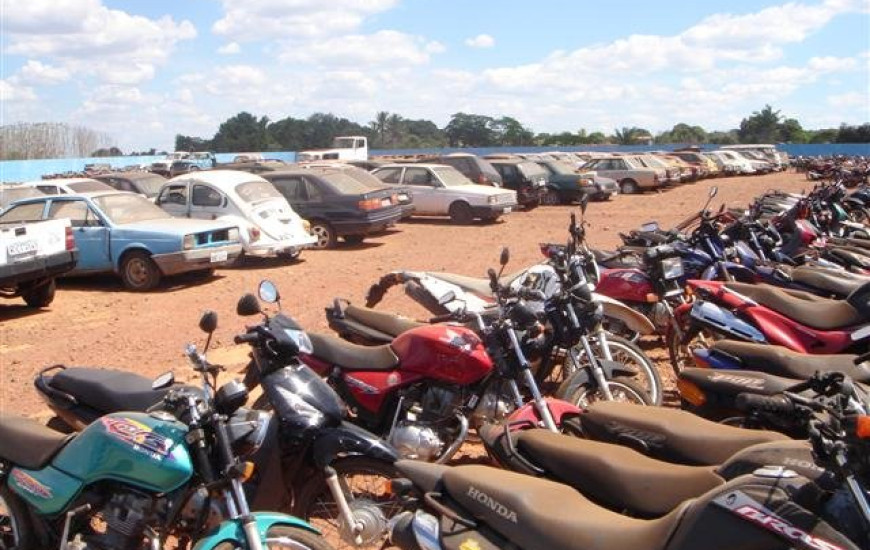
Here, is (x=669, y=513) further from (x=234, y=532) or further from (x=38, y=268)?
(x=38, y=268)

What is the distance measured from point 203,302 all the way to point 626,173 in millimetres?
22146

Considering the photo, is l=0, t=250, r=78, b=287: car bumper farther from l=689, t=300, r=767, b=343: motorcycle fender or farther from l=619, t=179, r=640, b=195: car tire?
l=619, t=179, r=640, b=195: car tire

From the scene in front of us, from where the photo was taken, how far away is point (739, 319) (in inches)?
218

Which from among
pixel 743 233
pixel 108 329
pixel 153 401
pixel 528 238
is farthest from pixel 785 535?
pixel 528 238

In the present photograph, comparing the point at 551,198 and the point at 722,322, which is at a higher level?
the point at 551,198

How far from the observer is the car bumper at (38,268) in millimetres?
9305

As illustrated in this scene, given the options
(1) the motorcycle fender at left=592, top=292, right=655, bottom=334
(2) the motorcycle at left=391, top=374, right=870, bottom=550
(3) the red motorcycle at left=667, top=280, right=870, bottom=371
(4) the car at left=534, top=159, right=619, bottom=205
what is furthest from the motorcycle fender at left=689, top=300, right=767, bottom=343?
(4) the car at left=534, top=159, right=619, bottom=205

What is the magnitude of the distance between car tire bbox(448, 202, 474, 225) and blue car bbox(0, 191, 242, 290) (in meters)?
8.33

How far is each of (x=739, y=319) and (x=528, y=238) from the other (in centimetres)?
1143

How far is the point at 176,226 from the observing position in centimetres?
1157

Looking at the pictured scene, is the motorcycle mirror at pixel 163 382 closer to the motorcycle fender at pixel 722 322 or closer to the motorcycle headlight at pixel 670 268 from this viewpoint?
the motorcycle fender at pixel 722 322

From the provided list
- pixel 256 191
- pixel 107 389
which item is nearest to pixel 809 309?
Answer: pixel 107 389

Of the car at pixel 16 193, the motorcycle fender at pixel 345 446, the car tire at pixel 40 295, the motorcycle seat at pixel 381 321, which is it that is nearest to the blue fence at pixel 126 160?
the car at pixel 16 193

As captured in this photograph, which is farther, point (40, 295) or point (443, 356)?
point (40, 295)
